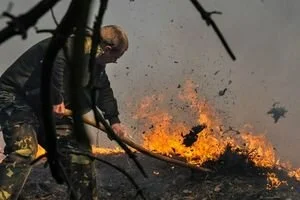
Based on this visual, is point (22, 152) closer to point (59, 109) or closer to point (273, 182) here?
point (59, 109)

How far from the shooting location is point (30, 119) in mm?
4668

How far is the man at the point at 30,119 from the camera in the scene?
14.5 ft

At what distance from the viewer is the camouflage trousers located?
441 centimetres

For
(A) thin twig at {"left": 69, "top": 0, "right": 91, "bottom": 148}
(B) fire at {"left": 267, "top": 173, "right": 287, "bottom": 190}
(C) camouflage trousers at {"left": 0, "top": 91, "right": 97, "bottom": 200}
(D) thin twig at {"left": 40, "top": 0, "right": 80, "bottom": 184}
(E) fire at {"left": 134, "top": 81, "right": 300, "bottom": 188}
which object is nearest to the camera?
(A) thin twig at {"left": 69, "top": 0, "right": 91, "bottom": 148}

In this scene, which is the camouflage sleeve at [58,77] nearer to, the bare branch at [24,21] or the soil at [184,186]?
the soil at [184,186]

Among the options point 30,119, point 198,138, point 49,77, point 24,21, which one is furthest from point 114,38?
point 24,21

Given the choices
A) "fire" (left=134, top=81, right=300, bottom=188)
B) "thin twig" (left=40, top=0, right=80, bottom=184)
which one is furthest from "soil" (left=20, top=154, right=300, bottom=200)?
"thin twig" (left=40, top=0, right=80, bottom=184)

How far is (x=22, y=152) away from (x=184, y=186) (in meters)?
2.75

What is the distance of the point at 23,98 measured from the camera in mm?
4844

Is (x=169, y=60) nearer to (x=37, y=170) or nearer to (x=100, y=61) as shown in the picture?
(x=37, y=170)

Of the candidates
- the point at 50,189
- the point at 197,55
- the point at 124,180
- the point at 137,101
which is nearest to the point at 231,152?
the point at 124,180

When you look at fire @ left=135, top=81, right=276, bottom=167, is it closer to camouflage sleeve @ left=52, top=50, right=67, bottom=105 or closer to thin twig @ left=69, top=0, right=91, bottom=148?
camouflage sleeve @ left=52, top=50, right=67, bottom=105

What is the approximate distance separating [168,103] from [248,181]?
5.67 meters

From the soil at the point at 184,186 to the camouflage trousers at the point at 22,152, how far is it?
149 centimetres
